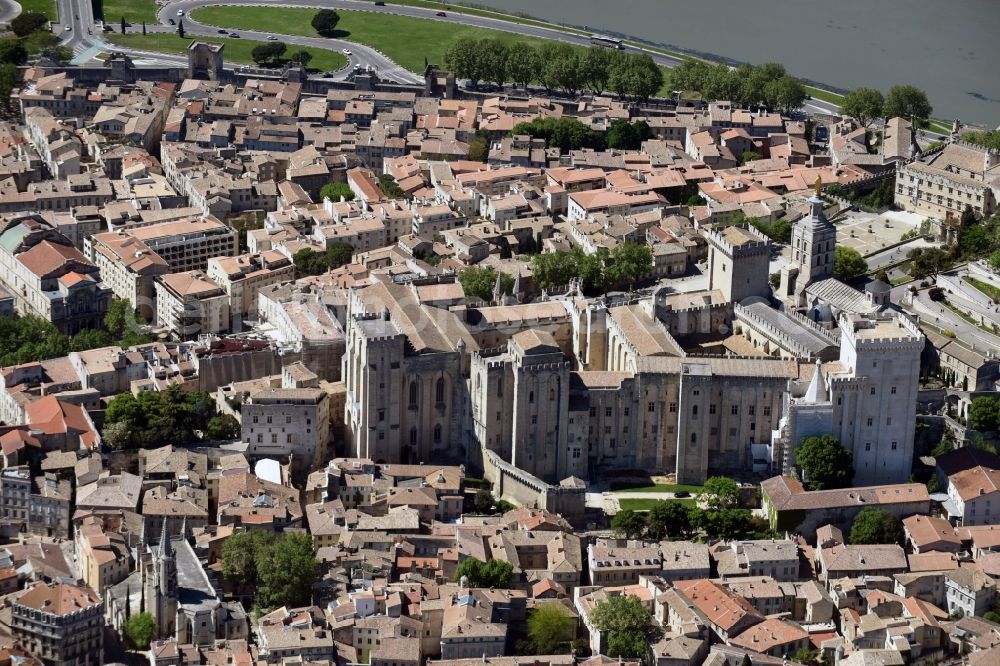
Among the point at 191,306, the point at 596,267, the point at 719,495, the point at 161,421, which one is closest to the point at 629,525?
the point at 719,495

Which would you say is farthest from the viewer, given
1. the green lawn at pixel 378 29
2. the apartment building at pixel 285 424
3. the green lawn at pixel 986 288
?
the green lawn at pixel 378 29

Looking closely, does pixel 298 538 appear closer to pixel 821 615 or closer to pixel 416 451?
pixel 416 451

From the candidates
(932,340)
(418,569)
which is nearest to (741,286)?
(932,340)

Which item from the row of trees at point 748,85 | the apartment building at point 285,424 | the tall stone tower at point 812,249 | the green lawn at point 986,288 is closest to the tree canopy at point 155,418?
the apartment building at point 285,424

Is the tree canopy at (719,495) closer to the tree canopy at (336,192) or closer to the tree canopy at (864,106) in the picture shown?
the tree canopy at (336,192)

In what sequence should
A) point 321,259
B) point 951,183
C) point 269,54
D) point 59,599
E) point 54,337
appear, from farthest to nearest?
point 269,54
point 951,183
point 321,259
point 54,337
point 59,599

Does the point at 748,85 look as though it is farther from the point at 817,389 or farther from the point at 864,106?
the point at 817,389
